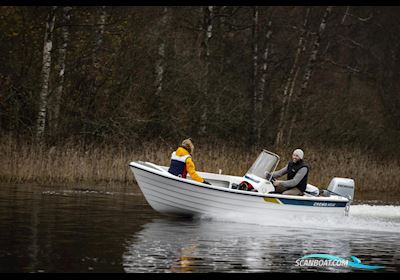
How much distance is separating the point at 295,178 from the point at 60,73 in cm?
1115

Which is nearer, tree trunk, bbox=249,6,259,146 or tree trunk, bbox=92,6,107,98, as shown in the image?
tree trunk, bbox=92,6,107,98

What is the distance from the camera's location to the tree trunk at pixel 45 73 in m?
26.4

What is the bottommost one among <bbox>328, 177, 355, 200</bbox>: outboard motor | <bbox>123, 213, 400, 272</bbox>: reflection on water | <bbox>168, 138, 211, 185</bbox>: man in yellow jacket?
<bbox>123, 213, 400, 272</bbox>: reflection on water

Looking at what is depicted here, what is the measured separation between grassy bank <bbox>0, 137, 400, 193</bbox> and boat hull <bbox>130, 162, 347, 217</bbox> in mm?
6234

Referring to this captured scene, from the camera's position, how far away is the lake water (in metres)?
12.7

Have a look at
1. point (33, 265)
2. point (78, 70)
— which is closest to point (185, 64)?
point (78, 70)

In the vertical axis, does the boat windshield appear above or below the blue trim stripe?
above

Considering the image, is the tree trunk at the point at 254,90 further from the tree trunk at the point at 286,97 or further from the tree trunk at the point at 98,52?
the tree trunk at the point at 98,52

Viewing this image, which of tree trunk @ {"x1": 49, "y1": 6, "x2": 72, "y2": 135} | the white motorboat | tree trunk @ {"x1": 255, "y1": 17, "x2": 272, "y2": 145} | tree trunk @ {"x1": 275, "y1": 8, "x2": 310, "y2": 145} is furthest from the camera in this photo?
tree trunk @ {"x1": 275, "y1": 8, "x2": 310, "y2": 145}

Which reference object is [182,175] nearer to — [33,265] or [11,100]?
[33,265]

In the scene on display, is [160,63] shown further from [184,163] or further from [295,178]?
[184,163]

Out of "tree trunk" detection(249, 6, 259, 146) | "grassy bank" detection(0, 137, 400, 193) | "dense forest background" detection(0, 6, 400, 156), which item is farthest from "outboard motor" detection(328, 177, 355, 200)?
"tree trunk" detection(249, 6, 259, 146)

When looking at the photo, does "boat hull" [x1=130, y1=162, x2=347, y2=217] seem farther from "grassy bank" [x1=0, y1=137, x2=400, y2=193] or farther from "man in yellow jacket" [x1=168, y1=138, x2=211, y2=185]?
"grassy bank" [x1=0, y1=137, x2=400, y2=193]

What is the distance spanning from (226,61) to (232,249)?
21818 millimetres
